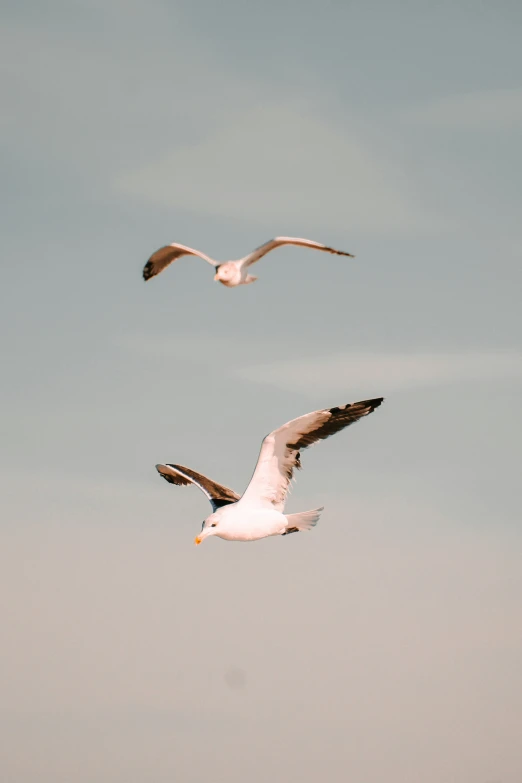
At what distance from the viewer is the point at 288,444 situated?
27500 mm

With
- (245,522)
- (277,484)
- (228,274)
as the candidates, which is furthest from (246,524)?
(228,274)

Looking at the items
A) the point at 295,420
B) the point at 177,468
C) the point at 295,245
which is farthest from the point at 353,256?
the point at 177,468

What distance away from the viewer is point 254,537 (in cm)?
2772

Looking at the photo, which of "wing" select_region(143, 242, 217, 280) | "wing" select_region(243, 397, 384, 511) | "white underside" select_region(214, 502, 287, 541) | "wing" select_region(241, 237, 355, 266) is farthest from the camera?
"wing" select_region(143, 242, 217, 280)

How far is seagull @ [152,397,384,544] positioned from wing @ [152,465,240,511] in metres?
2.08

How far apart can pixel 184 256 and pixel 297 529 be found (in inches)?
297

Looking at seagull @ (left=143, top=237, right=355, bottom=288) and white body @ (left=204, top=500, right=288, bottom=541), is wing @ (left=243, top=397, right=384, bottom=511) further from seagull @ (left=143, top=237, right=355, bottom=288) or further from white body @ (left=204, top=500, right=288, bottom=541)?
seagull @ (left=143, top=237, right=355, bottom=288)

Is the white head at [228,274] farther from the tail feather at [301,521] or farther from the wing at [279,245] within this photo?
the tail feather at [301,521]

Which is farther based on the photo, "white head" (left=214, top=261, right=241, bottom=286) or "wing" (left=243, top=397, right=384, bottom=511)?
"wing" (left=243, top=397, right=384, bottom=511)

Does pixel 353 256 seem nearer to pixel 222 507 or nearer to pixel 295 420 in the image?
pixel 295 420

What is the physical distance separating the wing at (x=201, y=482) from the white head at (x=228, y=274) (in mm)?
6081

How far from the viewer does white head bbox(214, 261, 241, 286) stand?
26.2 meters

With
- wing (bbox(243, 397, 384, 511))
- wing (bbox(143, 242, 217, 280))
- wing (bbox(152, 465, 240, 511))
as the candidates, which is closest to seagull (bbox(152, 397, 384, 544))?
wing (bbox(243, 397, 384, 511))

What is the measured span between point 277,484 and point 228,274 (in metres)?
5.00
